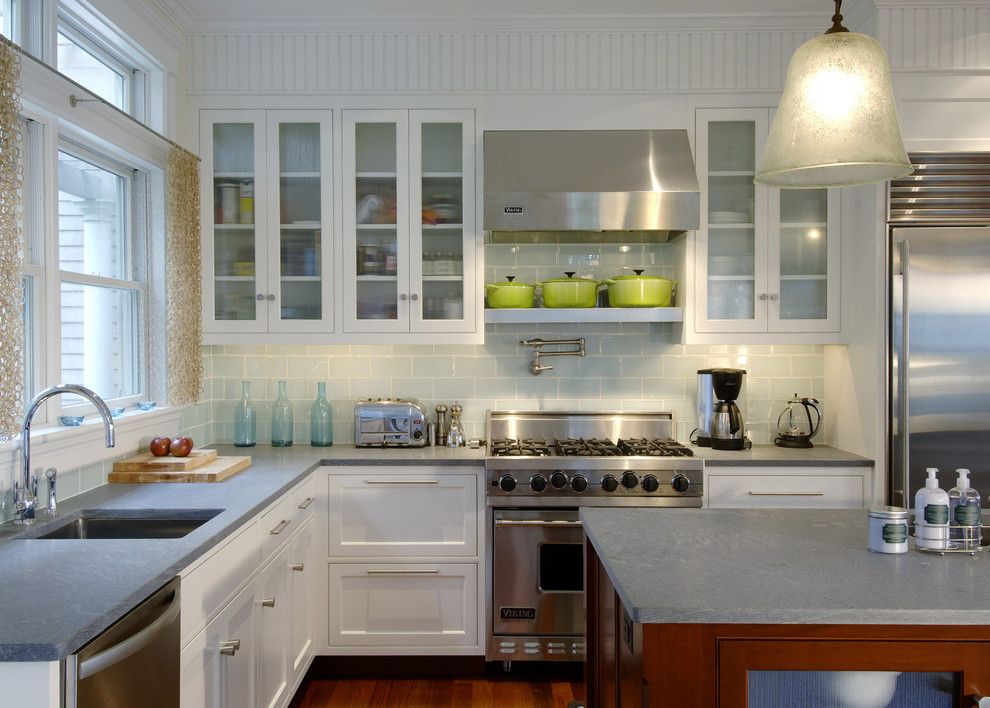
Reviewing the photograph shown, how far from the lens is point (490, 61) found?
12.2 feet

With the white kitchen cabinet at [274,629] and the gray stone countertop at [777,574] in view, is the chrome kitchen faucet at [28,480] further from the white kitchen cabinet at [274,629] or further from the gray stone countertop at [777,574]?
the gray stone countertop at [777,574]

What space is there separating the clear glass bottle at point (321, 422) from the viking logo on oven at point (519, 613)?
116 cm

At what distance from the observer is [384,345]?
3986 mm

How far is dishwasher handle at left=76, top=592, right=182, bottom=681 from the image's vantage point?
57.0 inches

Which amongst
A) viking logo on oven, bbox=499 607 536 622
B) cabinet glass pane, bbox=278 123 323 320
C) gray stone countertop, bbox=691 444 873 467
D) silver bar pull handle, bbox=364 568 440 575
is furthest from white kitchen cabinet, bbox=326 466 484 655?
gray stone countertop, bbox=691 444 873 467

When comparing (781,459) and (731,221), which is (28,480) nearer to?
(781,459)

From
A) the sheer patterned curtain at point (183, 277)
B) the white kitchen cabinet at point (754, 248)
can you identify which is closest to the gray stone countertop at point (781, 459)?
the white kitchen cabinet at point (754, 248)

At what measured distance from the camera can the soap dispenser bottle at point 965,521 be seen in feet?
6.23

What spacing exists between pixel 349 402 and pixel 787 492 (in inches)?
83.4

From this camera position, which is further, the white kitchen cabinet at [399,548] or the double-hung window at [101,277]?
the white kitchen cabinet at [399,548]

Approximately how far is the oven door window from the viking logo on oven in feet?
0.42

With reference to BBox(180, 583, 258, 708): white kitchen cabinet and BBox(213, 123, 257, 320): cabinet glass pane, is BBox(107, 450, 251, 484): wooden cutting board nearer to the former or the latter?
BBox(180, 583, 258, 708): white kitchen cabinet

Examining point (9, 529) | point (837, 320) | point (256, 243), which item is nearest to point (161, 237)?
point (256, 243)

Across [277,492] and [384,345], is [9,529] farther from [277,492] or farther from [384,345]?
[384,345]
